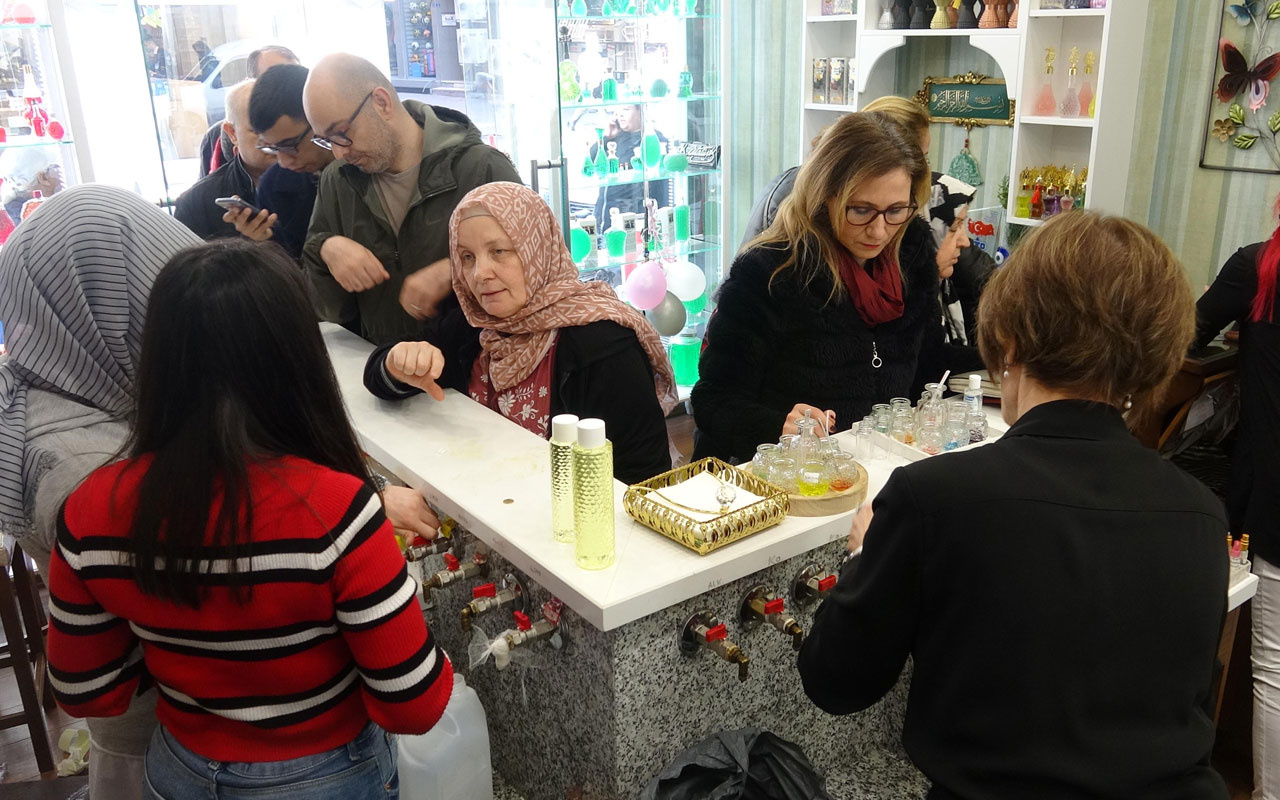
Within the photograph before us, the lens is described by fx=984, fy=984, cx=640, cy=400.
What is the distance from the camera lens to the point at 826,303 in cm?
222

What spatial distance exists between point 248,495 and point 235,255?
290 mm

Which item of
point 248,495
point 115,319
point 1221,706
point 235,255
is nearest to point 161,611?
point 248,495

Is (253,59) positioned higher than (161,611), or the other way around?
(253,59)

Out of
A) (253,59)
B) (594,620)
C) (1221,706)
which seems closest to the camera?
→ (594,620)

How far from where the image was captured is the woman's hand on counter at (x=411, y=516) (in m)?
1.65

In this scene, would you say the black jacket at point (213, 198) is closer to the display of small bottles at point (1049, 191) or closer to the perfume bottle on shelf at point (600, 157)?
the perfume bottle on shelf at point (600, 157)

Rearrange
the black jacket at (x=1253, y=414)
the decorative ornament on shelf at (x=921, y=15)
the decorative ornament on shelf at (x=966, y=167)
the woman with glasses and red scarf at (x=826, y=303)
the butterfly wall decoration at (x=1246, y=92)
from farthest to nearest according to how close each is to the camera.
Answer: the decorative ornament on shelf at (x=966, y=167), the decorative ornament on shelf at (x=921, y=15), the butterfly wall decoration at (x=1246, y=92), the black jacket at (x=1253, y=414), the woman with glasses and red scarf at (x=826, y=303)

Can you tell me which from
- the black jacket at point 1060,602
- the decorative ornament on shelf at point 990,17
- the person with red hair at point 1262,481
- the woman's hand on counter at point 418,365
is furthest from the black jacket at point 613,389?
the decorative ornament on shelf at point 990,17

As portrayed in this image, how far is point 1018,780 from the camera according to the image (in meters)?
1.07

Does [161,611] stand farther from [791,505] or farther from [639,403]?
[639,403]

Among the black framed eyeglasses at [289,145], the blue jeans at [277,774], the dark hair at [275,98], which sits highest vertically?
the dark hair at [275,98]

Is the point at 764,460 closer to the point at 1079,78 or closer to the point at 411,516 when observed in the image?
the point at 411,516

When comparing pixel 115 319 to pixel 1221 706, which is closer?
pixel 115 319

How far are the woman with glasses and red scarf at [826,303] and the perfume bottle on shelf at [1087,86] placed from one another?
6.14ft
